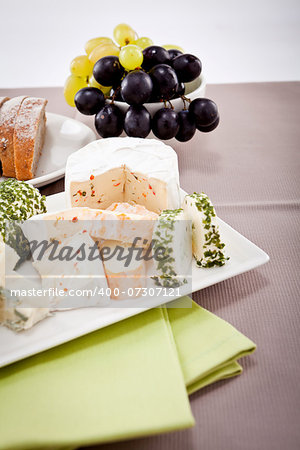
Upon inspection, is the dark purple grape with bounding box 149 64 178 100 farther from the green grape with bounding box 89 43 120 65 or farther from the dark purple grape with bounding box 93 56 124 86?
the green grape with bounding box 89 43 120 65

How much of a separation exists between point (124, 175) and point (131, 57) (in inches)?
16.3

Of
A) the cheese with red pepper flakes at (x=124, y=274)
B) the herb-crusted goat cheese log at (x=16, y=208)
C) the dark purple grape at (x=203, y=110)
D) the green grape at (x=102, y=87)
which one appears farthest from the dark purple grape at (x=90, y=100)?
the cheese with red pepper flakes at (x=124, y=274)

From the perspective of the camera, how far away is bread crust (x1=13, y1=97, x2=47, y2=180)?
53.9 inches

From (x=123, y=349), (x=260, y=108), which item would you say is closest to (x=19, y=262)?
A: (x=123, y=349)

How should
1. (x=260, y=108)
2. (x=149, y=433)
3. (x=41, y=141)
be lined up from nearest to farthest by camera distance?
(x=149, y=433) < (x=41, y=141) < (x=260, y=108)

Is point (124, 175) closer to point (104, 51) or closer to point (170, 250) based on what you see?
point (170, 250)

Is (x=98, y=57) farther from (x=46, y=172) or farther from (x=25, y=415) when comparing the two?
(x=25, y=415)

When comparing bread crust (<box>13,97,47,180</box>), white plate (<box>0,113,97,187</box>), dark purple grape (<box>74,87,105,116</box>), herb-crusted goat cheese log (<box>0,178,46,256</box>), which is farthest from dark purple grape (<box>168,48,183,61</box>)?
herb-crusted goat cheese log (<box>0,178,46,256</box>)

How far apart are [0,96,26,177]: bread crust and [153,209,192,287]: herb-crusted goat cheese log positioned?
2.34ft

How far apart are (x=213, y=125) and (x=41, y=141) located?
2.11 feet

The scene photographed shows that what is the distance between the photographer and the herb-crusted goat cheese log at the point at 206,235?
0.96 metres

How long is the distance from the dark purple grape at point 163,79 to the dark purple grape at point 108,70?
117mm

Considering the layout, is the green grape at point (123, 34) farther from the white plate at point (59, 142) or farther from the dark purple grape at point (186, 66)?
the white plate at point (59, 142)

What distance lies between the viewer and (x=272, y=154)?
1.62 meters
